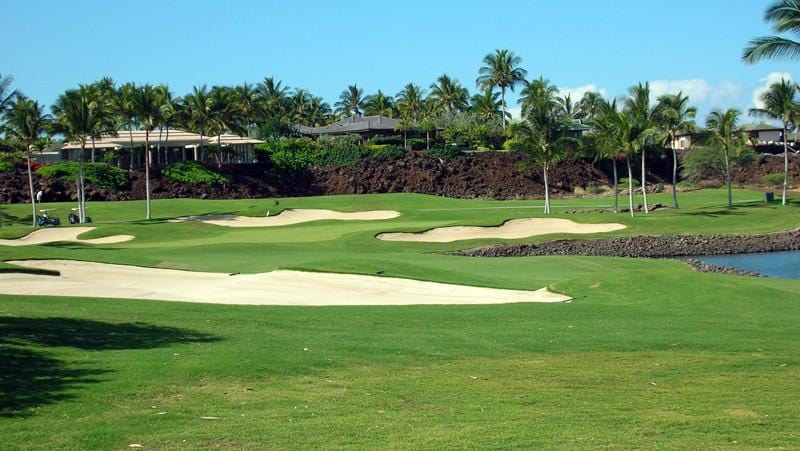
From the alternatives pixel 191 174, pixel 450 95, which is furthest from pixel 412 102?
pixel 191 174

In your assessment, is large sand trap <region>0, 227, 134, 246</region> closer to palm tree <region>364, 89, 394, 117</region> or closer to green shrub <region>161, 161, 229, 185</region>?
green shrub <region>161, 161, 229, 185</region>

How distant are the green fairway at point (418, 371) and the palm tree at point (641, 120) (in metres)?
32.4

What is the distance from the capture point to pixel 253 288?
2898cm

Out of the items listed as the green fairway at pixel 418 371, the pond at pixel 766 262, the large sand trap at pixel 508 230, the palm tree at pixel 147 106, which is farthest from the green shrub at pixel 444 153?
the green fairway at pixel 418 371

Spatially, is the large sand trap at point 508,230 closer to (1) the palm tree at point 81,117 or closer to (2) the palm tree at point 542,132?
(2) the palm tree at point 542,132

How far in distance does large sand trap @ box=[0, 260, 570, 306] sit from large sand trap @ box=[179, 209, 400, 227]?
89.5 ft

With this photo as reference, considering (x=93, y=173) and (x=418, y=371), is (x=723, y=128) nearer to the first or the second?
(x=93, y=173)

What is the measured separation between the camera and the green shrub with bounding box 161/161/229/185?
270 ft

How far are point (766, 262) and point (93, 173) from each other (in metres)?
53.2

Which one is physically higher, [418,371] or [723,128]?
[723,128]

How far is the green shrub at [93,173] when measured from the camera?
76.9 m

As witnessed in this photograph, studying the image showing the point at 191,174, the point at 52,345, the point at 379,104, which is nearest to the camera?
the point at 52,345

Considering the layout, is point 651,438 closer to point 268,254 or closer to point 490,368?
point 490,368

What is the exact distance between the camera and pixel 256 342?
16406 millimetres
